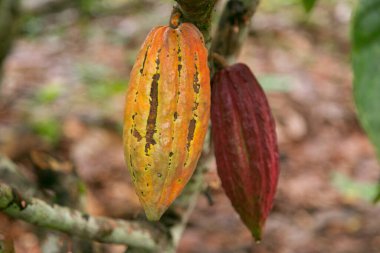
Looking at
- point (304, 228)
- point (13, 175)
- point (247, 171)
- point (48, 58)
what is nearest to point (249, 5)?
point (247, 171)

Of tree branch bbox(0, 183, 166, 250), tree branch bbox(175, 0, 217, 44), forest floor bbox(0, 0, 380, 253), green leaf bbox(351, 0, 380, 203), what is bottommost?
forest floor bbox(0, 0, 380, 253)

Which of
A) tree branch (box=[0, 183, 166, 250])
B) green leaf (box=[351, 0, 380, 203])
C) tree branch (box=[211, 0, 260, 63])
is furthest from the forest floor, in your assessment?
green leaf (box=[351, 0, 380, 203])

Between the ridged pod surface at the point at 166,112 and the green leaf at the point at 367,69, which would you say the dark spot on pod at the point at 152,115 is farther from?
the green leaf at the point at 367,69

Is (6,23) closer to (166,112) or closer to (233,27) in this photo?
(233,27)

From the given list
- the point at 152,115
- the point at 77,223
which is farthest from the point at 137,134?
the point at 77,223

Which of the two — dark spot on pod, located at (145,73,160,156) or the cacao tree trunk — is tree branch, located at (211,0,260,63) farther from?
the cacao tree trunk

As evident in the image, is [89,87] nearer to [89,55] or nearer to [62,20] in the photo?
[89,55]
